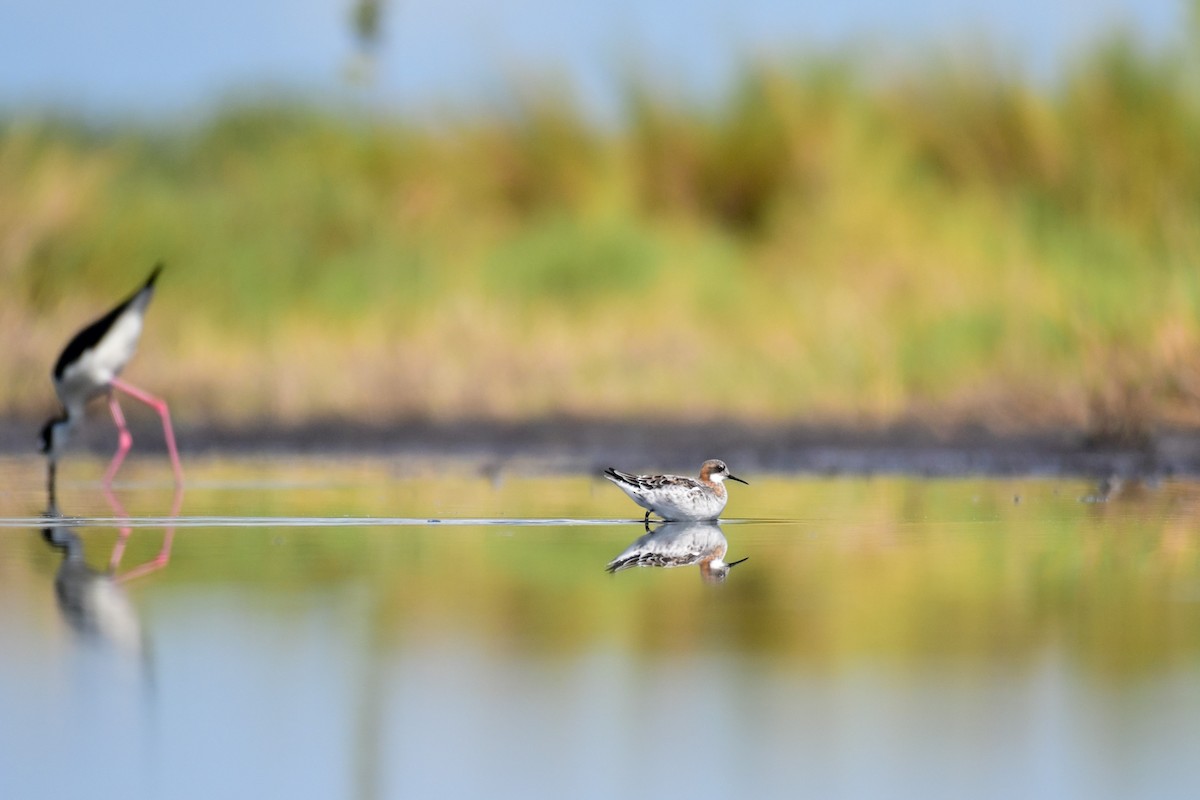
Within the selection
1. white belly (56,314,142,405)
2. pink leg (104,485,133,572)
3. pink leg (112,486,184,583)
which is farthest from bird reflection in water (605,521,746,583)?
white belly (56,314,142,405)

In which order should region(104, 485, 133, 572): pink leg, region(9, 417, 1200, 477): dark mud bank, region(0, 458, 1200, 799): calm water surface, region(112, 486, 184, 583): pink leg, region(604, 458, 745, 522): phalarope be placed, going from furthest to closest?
region(9, 417, 1200, 477): dark mud bank, region(604, 458, 745, 522): phalarope, region(104, 485, 133, 572): pink leg, region(112, 486, 184, 583): pink leg, region(0, 458, 1200, 799): calm water surface

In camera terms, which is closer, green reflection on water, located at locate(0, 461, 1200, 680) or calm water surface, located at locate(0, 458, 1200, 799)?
calm water surface, located at locate(0, 458, 1200, 799)

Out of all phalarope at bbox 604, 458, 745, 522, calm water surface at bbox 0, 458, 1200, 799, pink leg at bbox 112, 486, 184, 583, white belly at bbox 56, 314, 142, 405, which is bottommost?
calm water surface at bbox 0, 458, 1200, 799

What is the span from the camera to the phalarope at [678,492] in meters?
7.45

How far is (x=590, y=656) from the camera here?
4.87 metres

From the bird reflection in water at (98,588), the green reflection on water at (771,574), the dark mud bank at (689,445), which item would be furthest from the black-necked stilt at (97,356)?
the bird reflection in water at (98,588)

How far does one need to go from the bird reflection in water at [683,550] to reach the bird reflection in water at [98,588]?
1.59 meters

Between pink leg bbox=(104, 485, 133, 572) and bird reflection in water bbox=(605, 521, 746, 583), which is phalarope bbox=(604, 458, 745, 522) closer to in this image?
bird reflection in water bbox=(605, 521, 746, 583)

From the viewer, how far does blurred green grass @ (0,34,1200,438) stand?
43.9ft

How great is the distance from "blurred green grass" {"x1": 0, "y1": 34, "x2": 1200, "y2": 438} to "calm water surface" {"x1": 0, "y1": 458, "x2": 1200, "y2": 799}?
16.6 feet

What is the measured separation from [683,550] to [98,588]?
2.08 metres

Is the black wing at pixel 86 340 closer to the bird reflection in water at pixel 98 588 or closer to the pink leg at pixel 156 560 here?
the pink leg at pixel 156 560

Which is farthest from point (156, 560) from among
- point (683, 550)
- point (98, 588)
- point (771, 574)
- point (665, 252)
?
point (665, 252)

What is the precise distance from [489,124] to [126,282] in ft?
18.2
